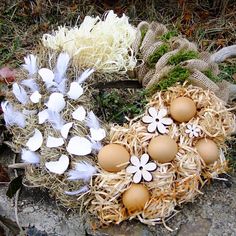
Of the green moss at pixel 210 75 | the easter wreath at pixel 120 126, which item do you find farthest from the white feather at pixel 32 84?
the green moss at pixel 210 75

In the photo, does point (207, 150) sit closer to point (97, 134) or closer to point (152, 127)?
point (152, 127)

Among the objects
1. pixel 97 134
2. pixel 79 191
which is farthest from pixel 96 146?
pixel 79 191

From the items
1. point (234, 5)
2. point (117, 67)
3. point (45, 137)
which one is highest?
point (117, 67)

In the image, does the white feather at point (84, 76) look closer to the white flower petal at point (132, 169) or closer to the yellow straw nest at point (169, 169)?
the yellow straw nest at point (169, 169)

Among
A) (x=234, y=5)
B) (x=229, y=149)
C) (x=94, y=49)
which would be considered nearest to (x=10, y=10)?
(x=234, y=5)

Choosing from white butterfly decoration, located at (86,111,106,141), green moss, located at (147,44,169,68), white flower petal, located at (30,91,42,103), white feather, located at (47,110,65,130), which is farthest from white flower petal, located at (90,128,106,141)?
green moss, located at (147,44,169,68)

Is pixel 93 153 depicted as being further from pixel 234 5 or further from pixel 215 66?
pixel 234 5

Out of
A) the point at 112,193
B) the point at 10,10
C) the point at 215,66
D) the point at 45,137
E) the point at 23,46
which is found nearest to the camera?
the point at 112,193
